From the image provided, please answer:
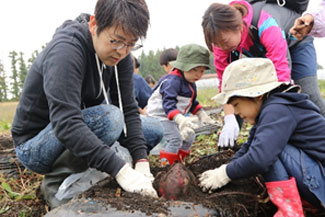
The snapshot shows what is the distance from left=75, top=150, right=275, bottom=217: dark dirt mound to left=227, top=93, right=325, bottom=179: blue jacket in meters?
0.15

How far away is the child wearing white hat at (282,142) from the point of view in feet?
4.74

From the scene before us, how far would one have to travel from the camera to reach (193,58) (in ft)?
9.71

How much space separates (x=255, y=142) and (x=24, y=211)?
1619mm

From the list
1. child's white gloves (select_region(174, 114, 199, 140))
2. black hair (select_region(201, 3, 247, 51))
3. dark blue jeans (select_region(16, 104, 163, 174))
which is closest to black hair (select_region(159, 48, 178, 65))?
child's white gloves (select_region(174, 114, 199, 140))

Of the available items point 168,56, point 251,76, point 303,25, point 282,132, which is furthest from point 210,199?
point 168,56

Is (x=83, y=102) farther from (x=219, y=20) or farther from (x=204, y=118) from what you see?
(x=204, y=118)

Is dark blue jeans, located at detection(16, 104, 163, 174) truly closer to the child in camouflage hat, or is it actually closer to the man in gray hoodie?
the man in gray hoodie

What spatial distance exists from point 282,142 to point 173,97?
1.60 meters

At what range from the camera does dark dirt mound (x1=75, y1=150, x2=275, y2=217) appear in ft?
4.57

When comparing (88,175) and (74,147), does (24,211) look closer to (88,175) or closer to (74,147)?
(88,175)

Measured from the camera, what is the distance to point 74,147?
155 centimetres

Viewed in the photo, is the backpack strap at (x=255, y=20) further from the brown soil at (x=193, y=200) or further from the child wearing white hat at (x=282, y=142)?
the brown soil at (x=193, y=200)

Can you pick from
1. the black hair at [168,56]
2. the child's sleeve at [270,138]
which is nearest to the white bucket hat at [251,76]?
the child's sleeve at [270,138]

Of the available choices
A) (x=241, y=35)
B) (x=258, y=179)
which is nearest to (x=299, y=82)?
(x=241, y=35)
